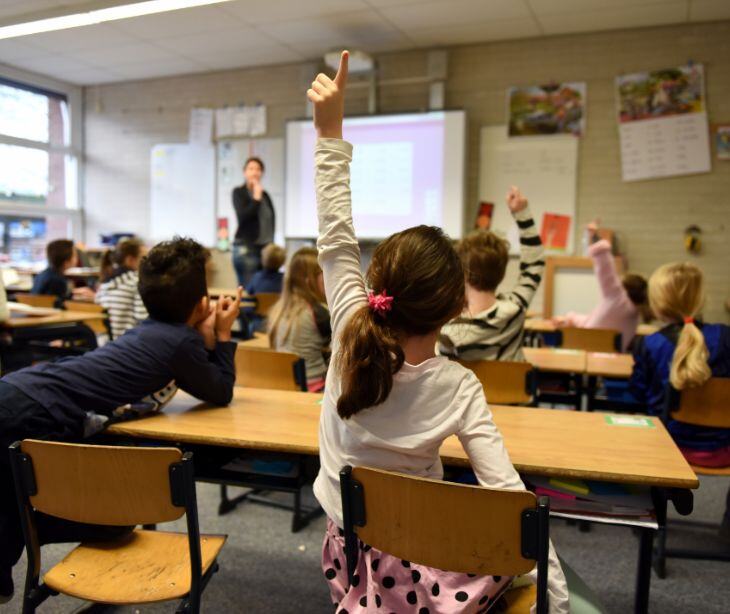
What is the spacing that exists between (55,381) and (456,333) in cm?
131

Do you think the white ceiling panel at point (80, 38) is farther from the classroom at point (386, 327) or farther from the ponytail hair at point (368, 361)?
the ponytail hair at point (368, 361)

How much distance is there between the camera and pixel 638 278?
3574mm

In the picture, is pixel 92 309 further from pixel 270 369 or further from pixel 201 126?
pixel 201 126

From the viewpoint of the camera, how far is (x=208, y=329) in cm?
184

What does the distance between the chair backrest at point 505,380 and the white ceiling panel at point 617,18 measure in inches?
155

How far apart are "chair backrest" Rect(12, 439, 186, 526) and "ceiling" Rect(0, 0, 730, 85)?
4437mm

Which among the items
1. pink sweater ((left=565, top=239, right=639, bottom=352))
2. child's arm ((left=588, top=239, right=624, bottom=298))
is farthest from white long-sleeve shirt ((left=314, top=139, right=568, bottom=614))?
pink sweater ((left=565, top=239, right=639, bottom=352))

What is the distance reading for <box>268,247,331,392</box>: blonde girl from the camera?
2.80 meters

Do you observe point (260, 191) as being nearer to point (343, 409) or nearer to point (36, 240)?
point (36, 240)

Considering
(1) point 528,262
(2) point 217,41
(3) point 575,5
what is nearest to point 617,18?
(3) point 575,5

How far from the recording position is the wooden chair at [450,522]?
1008 mm

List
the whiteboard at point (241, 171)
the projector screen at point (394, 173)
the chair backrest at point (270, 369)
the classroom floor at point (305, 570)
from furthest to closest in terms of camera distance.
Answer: the whiteboard at point (241, 171) < the projector screen at point (394, 173) < the chair backrest at point (270, 369) < the classroom floor at point (305, 570)

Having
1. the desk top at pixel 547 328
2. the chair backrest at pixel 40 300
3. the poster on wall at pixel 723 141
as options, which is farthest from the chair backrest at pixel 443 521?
the poster on wall at pixel 723 141

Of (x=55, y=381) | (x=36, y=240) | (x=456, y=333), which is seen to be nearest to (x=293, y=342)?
(x=456, y=333)
